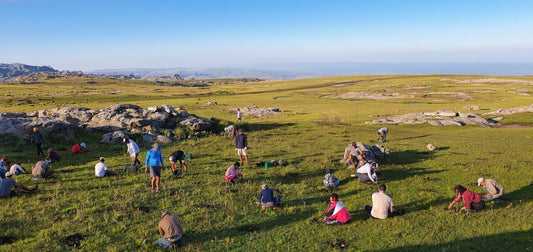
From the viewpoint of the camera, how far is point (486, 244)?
47.6 ft

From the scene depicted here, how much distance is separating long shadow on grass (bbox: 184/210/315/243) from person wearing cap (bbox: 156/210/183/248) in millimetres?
827

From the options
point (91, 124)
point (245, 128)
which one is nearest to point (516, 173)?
point (245, 128)

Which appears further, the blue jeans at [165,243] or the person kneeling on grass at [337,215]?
the person kneeling on grass at [337,215]

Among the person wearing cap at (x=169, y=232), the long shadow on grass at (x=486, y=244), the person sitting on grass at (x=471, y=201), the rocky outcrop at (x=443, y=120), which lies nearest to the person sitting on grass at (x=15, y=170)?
the person wearing cap at (x=169, y=232)

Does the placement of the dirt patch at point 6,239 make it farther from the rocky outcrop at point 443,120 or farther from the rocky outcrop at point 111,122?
the rocky outcrop at point 443,120

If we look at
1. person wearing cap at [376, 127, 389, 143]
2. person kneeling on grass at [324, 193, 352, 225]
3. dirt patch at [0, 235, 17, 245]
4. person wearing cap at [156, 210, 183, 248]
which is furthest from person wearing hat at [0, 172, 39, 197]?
person wearing cap at [376, 127, 389, 143]

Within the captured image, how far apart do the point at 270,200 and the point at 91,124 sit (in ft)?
129

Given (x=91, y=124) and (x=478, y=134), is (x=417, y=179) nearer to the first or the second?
(x=478, y=134)

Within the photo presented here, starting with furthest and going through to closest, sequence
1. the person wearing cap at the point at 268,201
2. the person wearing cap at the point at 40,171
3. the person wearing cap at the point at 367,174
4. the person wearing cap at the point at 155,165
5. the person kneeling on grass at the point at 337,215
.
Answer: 1. the person wearing cap at the point at 40,171
2. the person wearing cap at the point at 367,174
3. the person wearing cap at the point at 155,165
4. the person wearing cap at the point at 268,201
5. the person kneeling on grass at the point at 337,215

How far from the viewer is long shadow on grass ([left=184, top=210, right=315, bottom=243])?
15367 mm

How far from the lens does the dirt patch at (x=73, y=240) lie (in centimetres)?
1441

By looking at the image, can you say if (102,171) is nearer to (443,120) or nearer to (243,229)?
(243,229)

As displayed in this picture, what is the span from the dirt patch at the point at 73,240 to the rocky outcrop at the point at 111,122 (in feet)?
90.4

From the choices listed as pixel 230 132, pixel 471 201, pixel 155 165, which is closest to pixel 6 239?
pixel 155 165
